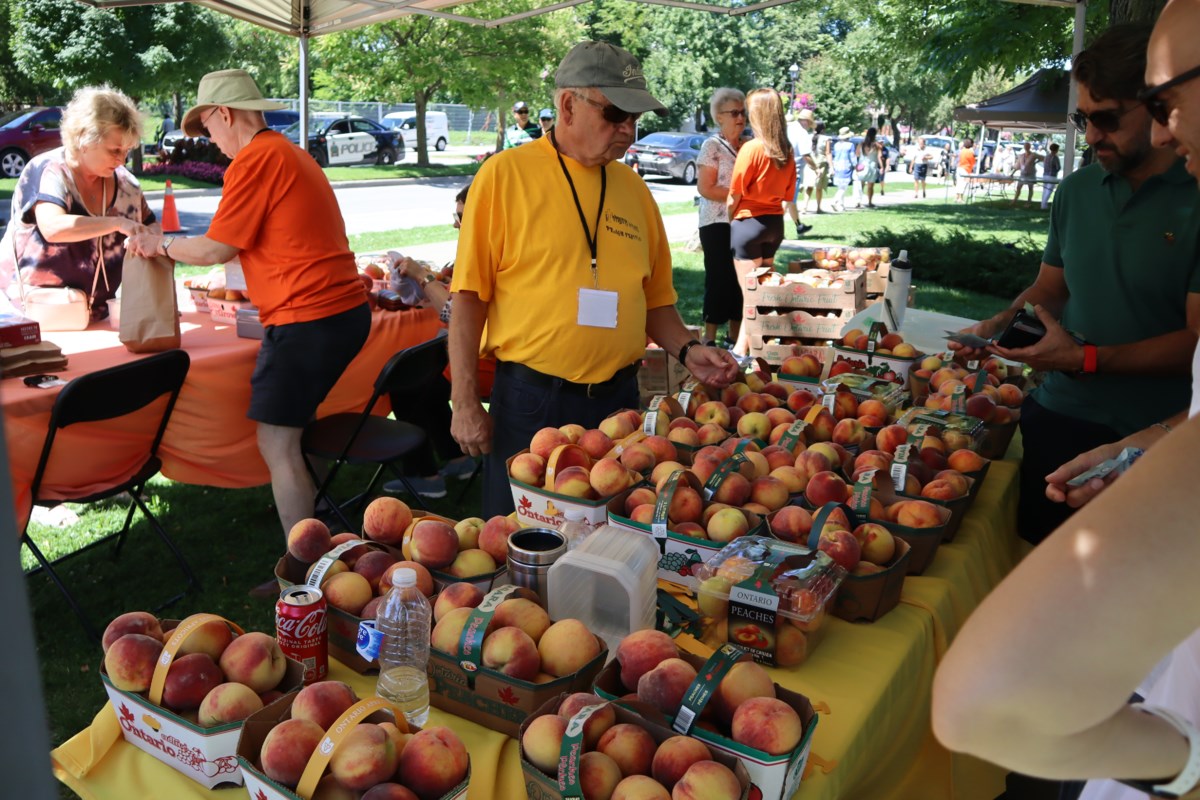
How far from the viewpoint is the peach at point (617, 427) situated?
8.71 ft

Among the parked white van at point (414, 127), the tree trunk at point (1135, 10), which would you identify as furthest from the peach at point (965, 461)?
the parked white van at point (414, 127)

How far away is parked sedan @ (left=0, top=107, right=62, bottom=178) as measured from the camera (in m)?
19.5

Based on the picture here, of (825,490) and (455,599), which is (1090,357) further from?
(455,599)

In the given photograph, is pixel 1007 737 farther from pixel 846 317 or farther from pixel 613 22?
pixel 613 22

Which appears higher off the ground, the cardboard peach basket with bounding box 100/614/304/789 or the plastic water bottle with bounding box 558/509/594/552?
the plastic water bottle with bounding box 558/509/594/552

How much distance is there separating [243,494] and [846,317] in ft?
12.5

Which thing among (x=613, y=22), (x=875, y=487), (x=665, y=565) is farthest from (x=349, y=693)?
(x=613, y=22)

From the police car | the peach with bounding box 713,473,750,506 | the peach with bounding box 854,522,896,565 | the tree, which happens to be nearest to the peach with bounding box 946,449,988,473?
the peach with bounding box 854,522,896,565

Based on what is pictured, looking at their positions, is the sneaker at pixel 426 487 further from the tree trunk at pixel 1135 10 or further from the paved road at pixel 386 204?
the paved road at pixel 386 204

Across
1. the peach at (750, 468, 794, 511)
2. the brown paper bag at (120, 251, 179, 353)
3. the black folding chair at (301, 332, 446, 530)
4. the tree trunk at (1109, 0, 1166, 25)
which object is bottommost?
the black folding chair at (301, 332, 446, 530)

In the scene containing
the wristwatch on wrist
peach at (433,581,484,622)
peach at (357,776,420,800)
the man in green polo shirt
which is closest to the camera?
the wristwatch on wrist

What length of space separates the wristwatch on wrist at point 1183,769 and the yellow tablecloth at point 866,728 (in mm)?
703

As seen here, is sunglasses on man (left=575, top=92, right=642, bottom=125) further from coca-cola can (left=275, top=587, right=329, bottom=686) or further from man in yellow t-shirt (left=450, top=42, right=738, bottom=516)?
coca-cola can (left=275, top=587, right=329, bottom=686)

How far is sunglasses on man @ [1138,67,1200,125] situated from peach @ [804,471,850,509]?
1.01m
